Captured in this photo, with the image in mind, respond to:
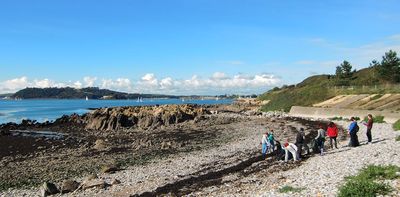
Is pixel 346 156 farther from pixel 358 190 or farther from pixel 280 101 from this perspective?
pixel 280 101

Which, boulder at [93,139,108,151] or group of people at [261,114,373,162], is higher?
group of people at [261,114,373,162]

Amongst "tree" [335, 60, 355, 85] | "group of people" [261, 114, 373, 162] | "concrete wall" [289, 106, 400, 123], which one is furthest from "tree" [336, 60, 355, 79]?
"group of people" [261, 114, 373, 162]

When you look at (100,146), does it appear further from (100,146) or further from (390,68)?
(390,68)

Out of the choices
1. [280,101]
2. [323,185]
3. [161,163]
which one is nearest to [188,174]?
[161,163]

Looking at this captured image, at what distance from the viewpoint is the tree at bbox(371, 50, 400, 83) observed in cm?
9506

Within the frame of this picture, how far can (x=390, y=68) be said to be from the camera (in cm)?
9606

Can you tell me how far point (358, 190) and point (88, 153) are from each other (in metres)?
27.1

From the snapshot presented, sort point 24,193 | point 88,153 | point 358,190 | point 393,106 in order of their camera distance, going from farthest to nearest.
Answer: point 393,106
point 88,153
point 24,193
point 358,190

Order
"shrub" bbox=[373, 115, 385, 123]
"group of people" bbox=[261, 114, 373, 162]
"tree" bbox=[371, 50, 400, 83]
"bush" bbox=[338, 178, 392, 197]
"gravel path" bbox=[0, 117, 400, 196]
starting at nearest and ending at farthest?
"bush" bbox=[338, 178, 392, 197] → "gravel path" bbox=[0, 117, 400, 196] → "group of people" bbox=[261, 114, 373, 162] → "shrub" bbox=[373, 115, 385, 123] → "tree" bbox=[371, 50, 400, 83]

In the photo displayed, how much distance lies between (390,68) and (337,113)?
40.0m

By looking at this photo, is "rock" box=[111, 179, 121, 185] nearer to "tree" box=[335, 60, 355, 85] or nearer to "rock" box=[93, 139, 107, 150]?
"rock" box=[93, 139, 107, 150]

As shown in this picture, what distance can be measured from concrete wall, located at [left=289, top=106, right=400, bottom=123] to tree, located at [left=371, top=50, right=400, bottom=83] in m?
28.4

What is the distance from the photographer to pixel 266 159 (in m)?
27.0

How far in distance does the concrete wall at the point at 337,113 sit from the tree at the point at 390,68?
28.4 metres
